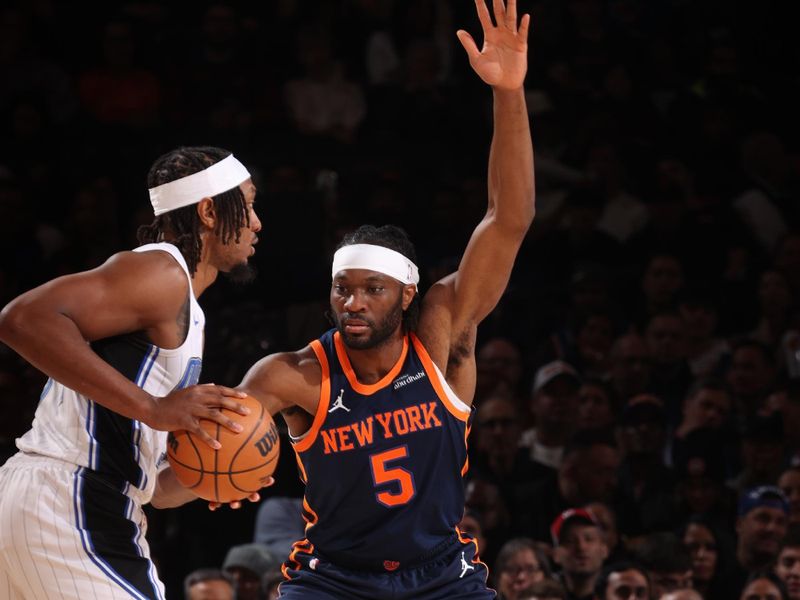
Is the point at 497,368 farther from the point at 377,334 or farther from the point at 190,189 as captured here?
the point at 190,189

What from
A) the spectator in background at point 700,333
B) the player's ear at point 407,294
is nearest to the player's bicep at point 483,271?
the player's ear at point 407,294

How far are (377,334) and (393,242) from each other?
1.22ft

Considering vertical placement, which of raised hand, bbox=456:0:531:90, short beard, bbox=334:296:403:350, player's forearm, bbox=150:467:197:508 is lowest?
player's forearm, bbox=150:467:197:508

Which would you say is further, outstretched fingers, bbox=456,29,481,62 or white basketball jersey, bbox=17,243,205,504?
outstretched fingers, bbox=456,29,481,62

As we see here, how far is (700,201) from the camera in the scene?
940cm

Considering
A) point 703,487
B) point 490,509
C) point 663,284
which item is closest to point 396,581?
point 490,509

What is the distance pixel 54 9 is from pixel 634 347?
5074mm

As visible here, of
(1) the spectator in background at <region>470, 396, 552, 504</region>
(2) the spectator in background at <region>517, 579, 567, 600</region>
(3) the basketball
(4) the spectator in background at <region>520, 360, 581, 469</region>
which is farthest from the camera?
(4) the spectator in background at <region>520, 360, 581, 469</region>

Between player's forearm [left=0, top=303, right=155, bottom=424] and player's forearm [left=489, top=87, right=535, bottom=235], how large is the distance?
1.49 m

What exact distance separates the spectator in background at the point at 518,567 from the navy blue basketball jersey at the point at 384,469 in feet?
7.31

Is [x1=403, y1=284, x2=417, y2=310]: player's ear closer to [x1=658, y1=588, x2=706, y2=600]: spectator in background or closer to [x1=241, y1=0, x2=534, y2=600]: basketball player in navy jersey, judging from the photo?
[x1=241, y1=0, x2=534, y2=600]: basketball player in navy jersey

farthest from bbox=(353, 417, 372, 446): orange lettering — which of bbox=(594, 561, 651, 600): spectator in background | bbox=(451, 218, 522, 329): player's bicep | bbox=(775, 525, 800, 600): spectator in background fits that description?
bbox=(775, 525, 800, 600): spectator in background

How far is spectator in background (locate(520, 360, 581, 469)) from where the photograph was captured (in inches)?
308

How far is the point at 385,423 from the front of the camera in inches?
173
